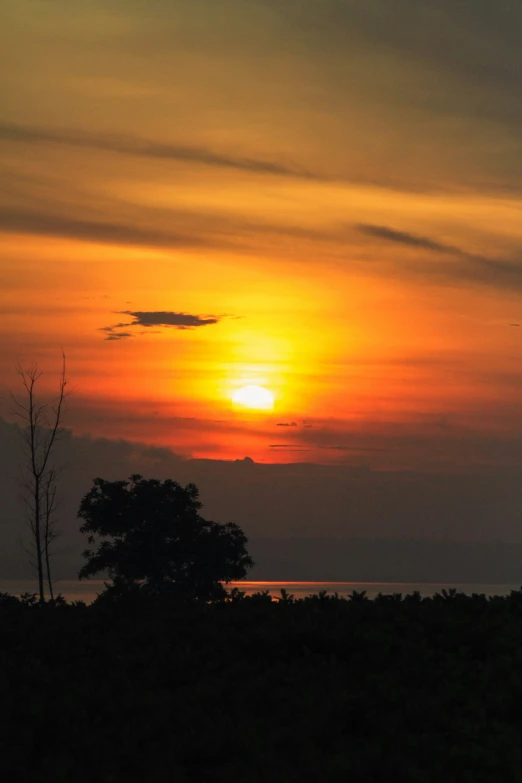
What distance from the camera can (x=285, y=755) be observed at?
821 cm

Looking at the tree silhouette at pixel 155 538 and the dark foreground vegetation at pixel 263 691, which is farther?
the tree silhouette at pixel 155 538

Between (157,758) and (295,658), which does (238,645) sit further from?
(157,758)

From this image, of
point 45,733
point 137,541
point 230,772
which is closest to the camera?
point 230,772

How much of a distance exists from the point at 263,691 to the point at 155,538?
48935 millimetres

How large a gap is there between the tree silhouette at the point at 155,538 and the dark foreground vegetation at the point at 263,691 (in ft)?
147

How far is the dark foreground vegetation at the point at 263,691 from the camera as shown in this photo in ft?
26.4

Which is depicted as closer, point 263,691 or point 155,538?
point 263,691

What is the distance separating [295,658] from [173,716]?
7.41 feet

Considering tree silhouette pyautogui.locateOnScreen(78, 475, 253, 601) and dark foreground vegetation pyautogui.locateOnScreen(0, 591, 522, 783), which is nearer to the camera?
dark foreground vegetation pyautogui.locateOnScreen(0, 591, 522, 783)

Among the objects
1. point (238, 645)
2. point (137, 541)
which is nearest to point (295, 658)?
point (238, 645)

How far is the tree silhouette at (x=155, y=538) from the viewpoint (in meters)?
57.5

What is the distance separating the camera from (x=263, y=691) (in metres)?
9.65

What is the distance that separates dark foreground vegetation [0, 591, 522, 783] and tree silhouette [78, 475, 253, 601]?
4493 centimetres

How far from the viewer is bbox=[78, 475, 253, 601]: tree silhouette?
57.5m
